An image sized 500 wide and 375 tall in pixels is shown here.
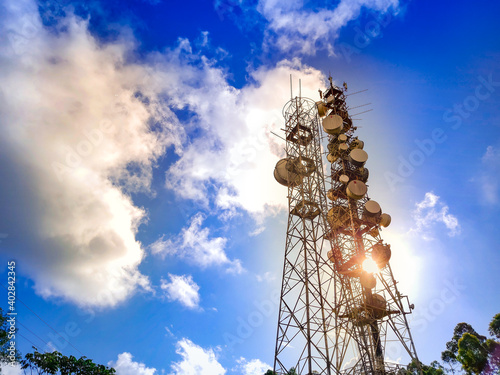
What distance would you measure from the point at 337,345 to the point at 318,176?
15710mm

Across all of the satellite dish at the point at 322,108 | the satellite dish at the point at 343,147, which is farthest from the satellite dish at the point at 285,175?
the satellite dish at the point at 322,108

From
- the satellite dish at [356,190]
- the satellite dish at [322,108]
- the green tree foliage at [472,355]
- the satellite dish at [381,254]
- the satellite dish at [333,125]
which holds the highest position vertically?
the satellite dish at [322,108]

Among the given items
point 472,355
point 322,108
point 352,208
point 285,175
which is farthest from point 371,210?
point 472,355

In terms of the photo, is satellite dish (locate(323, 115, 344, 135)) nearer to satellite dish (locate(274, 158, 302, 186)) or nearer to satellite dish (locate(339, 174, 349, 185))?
satellite dish (locate(339, 174, 349, 185))

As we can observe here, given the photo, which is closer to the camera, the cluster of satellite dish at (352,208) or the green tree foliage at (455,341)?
the cluster of satellite dish at (352,208)

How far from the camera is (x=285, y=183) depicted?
32.5 metres

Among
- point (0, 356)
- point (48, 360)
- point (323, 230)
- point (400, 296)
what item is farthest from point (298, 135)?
point (0, 356)

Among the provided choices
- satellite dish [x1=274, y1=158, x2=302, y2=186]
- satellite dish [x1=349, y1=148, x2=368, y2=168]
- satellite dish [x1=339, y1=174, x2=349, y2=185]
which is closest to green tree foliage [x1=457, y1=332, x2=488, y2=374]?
satellite dish [x1=339, y1=174, x2=349, y2=185]

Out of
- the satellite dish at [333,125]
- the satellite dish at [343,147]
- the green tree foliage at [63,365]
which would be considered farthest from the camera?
the satellite dish at [343,147]

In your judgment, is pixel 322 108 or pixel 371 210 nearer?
pixel 371 210

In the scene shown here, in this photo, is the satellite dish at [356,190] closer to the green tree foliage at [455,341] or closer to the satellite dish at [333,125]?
the satellite dish at [333,125]

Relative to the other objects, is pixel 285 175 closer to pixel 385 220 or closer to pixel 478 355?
pixel 385 220

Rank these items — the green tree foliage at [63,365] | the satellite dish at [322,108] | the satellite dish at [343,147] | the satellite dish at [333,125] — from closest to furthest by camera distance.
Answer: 1. the green tree foliage at [63,365]
2. the satellite dish at [333,125]
3. the satellite dish at [343,147]
4. the satellite dish at [322,108]

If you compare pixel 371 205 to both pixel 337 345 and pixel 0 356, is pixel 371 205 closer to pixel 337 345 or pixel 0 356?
pixel 337 345
